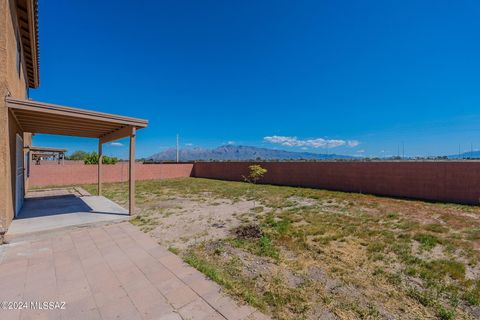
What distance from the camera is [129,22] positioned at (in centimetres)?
1183

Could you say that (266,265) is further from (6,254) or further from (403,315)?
(6,254)

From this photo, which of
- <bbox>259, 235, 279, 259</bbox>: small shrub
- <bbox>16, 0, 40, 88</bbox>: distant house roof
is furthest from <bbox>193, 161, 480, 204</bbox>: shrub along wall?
<bbox>16, 0, 40, 88</bbox>: distant house roof

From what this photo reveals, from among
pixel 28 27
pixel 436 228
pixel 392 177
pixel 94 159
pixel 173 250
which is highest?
pixel 28 27

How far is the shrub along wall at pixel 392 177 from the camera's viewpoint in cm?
838

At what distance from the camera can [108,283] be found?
2.64 metres

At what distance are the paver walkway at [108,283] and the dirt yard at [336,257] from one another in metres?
0.33

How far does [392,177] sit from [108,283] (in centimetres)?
1156

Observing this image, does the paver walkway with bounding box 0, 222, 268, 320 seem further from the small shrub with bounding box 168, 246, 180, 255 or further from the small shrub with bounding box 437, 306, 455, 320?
the small shrub with bounding box 437, 306, 455, 320

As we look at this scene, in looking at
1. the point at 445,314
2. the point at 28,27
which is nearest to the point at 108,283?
the point at 445,314

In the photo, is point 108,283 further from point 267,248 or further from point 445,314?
point 445,314

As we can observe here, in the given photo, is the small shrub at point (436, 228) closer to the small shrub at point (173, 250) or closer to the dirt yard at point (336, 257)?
the dirt yard at point (336, 257)

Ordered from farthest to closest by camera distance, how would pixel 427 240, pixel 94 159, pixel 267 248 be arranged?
pixel 94 159, pixel 427 240, pixel 267 248

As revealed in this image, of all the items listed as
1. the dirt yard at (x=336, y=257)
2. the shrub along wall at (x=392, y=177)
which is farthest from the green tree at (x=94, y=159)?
the dirt yard at (x=336, y=257)

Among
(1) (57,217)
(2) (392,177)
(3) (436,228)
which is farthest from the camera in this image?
(2) (392,177)
